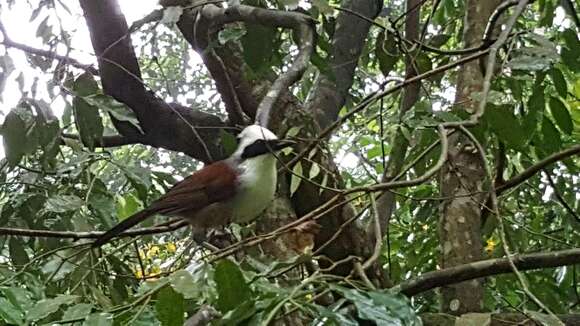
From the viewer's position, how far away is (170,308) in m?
0.97

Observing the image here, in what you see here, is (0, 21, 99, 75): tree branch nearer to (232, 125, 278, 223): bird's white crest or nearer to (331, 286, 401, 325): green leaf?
(232, 125, 278, 223): bird's white crest

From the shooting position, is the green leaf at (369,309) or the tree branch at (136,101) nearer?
the green leaf at (369,309)

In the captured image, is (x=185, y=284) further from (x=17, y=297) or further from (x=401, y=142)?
(x=401, y=142)

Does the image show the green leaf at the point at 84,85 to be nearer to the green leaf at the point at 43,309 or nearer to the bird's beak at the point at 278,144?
the bird's beak at the point at 278,144

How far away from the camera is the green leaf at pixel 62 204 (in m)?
1.82

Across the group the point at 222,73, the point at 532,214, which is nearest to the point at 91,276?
the point at 222,73

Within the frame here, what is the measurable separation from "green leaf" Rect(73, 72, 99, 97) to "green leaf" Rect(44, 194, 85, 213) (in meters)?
0.31

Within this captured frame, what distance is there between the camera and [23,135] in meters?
1.59

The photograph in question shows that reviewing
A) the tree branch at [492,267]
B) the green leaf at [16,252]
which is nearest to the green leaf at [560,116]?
the tree branch at [492,267]

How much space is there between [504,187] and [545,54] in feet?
0.98

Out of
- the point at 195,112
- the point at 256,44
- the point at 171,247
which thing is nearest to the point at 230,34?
the point at 256,44

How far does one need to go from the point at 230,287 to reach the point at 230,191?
2.87 feet

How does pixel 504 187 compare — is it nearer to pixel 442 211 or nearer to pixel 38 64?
pixel 442 211

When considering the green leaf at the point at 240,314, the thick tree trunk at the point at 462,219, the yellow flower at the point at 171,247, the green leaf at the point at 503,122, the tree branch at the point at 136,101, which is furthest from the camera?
the yellow flower at the point at 171,247
